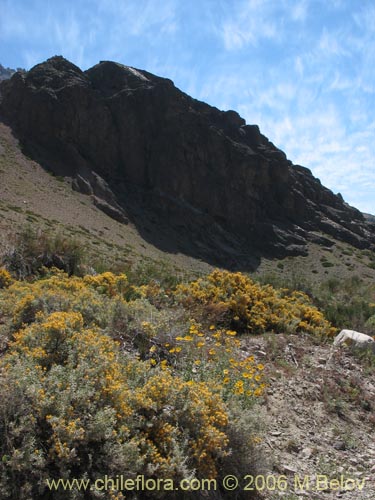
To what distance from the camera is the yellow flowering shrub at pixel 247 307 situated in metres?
8.43

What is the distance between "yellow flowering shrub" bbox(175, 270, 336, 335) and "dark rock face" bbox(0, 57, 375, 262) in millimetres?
46998

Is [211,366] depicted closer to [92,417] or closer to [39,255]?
[92,417]

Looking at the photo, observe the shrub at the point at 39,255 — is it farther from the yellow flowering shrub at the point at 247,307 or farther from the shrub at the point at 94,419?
the shrub at the point at 94,419

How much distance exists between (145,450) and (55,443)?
709mm

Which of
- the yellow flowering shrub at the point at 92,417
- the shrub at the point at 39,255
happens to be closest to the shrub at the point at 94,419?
the yellow flowering shrub at the point at 92,417

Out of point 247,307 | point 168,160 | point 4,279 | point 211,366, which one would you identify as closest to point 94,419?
point 211,366

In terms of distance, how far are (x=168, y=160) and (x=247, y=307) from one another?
58.4 meters

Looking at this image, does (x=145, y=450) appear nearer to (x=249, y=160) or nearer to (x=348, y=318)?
(x=348, y=318)

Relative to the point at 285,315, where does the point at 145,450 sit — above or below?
below

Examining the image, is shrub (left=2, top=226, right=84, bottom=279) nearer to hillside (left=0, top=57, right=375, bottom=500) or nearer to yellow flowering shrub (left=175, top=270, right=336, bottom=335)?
hillside (left=0, top=57, right=375, bottom=500)

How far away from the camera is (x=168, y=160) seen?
6519cm

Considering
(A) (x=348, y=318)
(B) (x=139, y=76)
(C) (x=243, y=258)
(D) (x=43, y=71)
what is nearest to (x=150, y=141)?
(B) (x=139, y=76)

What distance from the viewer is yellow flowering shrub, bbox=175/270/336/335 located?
843cm

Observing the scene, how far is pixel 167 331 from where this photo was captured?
19.4ft
